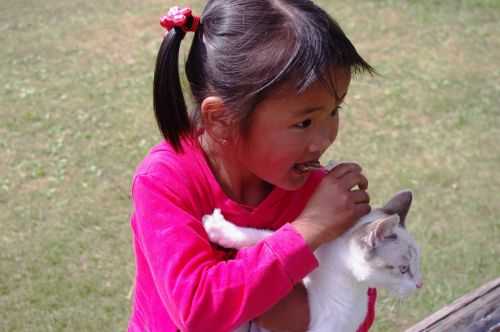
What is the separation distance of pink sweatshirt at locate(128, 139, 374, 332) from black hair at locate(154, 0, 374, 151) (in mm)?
112

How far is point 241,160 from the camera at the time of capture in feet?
5.25

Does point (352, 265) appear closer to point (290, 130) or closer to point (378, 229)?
point (378, 229)

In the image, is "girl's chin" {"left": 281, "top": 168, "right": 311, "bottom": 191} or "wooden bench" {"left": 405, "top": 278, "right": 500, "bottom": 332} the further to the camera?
"wooden bench" {"left": 405, "top": 278, "right": 500, "bottom": 332}

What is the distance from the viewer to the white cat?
1.58m

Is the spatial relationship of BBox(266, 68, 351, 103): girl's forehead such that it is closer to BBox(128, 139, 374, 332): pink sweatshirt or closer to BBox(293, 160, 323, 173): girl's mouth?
BBox(293, 160, 323, 173): girl's mouth

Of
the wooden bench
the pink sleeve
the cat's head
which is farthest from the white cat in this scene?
the wooden bench

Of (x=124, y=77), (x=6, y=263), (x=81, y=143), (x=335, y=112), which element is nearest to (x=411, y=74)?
(x=124, y=77)

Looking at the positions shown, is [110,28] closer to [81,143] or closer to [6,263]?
[81,143]

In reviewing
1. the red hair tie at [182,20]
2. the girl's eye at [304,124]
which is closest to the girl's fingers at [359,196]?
the girl's eye at [304,124]

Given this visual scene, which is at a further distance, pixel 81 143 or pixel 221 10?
pixel 81 143

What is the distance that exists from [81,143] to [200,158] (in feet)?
11.6

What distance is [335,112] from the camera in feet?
5.13

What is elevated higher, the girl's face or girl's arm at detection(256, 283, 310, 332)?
the girl's face

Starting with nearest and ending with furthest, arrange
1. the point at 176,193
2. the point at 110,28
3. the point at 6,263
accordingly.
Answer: the point at 176,193, the point at 6,263, the point at 110,28
